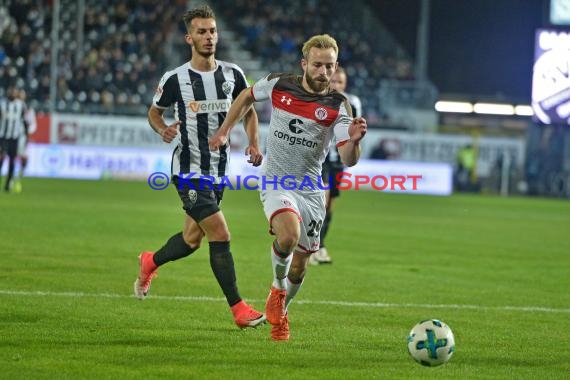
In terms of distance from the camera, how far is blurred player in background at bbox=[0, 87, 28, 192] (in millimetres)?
24875

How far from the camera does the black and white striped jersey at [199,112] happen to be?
849 cm

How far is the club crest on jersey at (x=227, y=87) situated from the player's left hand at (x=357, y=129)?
4.93 feet

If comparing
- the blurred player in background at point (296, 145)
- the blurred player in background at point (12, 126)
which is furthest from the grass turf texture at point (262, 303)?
the blurred player in background at point (12, 126)

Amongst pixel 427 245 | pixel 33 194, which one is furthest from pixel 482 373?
pixel 33 194

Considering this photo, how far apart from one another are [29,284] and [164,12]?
102ft

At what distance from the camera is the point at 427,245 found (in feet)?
54.6

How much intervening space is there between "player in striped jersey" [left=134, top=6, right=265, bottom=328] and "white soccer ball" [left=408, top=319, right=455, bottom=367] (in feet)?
6.28

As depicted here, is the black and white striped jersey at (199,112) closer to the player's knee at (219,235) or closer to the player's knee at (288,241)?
the player's knee at (219,235)

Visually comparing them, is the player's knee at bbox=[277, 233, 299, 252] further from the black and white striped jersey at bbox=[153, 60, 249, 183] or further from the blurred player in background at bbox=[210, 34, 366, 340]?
the black and white striped jersey at bbox=[153, 60, 249, 183]

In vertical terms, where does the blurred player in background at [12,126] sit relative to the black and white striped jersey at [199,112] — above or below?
below

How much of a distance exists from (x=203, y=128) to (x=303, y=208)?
105 cm

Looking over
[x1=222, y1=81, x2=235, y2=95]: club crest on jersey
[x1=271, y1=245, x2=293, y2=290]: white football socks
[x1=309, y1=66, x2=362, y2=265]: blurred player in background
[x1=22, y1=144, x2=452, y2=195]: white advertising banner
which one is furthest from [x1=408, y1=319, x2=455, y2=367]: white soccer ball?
[x1=22, y1=144, x2=452, y2=195]: white advertising banner

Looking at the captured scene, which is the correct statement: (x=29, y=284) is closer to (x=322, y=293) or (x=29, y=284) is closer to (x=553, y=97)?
(x=322, y=293)

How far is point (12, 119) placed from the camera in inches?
980
